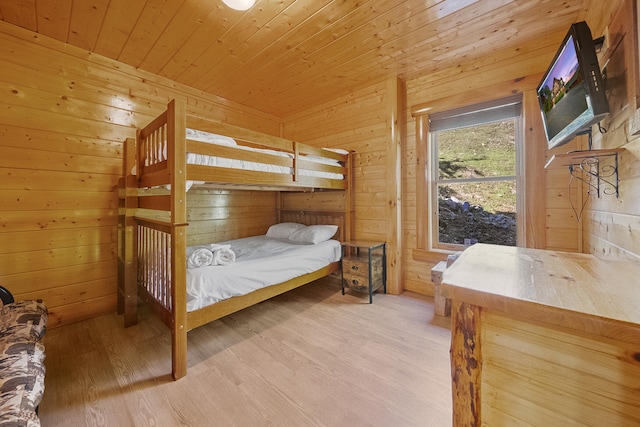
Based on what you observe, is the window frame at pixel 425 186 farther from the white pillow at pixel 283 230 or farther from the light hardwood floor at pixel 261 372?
the white pillow at pixel 283 230

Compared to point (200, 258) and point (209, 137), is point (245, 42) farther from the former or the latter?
point (200, 258)

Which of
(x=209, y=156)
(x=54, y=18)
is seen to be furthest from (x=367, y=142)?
(x=54, y=18)

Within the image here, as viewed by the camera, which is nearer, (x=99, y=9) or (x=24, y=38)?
(x=99, y=9)

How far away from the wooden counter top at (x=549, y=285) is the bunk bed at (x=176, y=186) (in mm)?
1561

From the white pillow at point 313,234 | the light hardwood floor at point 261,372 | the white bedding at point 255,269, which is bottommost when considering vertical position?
the light hardwood floor at point 261,372

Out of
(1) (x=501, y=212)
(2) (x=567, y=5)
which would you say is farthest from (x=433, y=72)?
(1) (x=501, y=212)

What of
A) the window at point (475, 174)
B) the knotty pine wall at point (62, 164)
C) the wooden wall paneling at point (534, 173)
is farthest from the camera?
the window at point (475, 174)

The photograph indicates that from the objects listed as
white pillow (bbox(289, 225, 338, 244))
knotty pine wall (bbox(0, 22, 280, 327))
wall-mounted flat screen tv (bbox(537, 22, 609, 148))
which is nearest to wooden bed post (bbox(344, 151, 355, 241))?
white pillow (bbox(289, 225, 338, 244))

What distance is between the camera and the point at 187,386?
1.45m

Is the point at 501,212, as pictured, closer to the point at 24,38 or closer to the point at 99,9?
the point at 99,9

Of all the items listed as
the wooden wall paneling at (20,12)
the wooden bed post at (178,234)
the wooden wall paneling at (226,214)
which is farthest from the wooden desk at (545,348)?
the wooden wall paneling at (20,12)

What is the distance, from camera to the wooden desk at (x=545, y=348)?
1.72 ft

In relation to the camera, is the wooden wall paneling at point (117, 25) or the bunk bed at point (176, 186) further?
the wooden wall paneling at point (117, 25)

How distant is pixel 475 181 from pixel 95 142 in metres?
3.80
